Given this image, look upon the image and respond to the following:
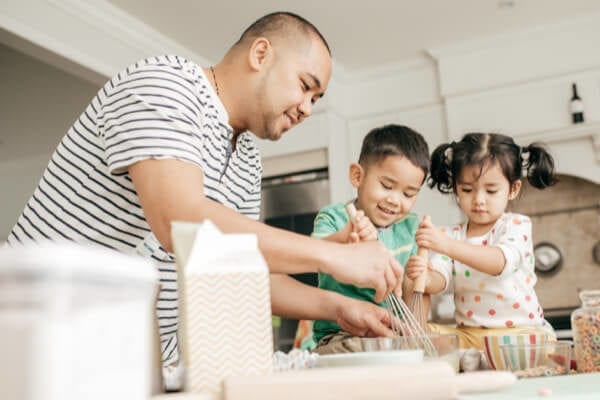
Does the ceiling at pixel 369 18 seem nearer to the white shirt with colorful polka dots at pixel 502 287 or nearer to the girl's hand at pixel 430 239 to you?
the white shirt with colorful polka dots at pixel 502 287

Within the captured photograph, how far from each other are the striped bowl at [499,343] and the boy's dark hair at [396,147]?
753mm

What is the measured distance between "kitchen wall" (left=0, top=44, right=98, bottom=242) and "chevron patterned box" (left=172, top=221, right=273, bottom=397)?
12.3 feet

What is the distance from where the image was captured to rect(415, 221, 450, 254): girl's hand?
1.28 m

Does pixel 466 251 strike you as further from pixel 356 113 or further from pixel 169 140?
pixel 356 113

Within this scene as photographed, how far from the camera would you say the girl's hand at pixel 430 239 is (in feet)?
4.19

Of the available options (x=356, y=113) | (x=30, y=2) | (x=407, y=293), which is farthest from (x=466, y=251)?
(x=356, y=113)

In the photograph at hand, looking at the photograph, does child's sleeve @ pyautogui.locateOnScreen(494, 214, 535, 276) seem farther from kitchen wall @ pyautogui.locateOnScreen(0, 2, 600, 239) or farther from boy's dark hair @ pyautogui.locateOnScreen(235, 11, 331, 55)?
kitchen wall @ pyautogui.locateOnScreen(0, 2, 600, 239)

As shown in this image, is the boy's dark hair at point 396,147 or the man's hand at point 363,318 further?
the boy's dark hair at point 396,147

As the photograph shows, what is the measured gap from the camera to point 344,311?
110cm

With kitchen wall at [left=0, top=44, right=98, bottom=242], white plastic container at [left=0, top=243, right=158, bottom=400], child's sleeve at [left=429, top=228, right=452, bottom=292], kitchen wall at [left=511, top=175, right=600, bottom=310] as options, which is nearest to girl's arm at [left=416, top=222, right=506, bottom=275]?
child's sleeve at [left=429, top=228, right=452, bottom=292]

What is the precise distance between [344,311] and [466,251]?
382 mm

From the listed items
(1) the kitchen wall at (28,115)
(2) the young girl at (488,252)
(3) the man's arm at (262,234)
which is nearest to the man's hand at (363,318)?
(3) the man's arm at (262,234)

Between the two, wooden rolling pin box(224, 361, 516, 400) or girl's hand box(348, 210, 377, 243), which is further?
girl's hand box(348, 210, 377, 243)

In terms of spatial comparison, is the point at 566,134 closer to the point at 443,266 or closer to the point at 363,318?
the point at 443,266
